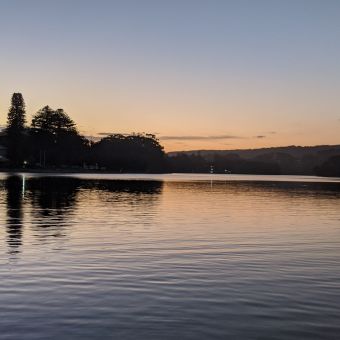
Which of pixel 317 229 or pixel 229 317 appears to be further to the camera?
pixel 317 229

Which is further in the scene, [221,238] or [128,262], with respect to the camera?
[221,238]

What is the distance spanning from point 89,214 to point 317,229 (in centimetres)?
1783

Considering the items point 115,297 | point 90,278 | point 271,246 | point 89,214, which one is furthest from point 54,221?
point 115,297

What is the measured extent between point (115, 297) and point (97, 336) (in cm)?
346

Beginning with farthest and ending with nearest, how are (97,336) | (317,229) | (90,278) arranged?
1. (317,229)
2. (90,278)
3. (97,336)

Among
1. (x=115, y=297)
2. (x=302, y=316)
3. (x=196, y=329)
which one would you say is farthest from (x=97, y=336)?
(x=302, y=316)

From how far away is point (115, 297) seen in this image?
14.3 metres

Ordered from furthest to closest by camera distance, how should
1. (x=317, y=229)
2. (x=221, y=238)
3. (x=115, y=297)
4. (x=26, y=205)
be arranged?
(x=26, y=205) < (x=317, y=229) < (x=221, y=238) < (x=115, y=297)

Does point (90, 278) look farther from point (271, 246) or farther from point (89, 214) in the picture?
point (89, 214)

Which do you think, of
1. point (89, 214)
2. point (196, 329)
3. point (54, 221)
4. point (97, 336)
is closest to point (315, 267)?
point (196, 329)

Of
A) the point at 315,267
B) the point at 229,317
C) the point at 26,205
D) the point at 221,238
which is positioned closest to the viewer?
the point at 229,317

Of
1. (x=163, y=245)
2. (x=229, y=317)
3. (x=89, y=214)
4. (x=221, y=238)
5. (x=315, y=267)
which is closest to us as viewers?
(x=229, y=317)

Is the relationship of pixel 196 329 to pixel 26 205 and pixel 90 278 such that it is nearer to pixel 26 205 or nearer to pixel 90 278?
pixel 90 278

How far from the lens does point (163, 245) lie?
25266mm
